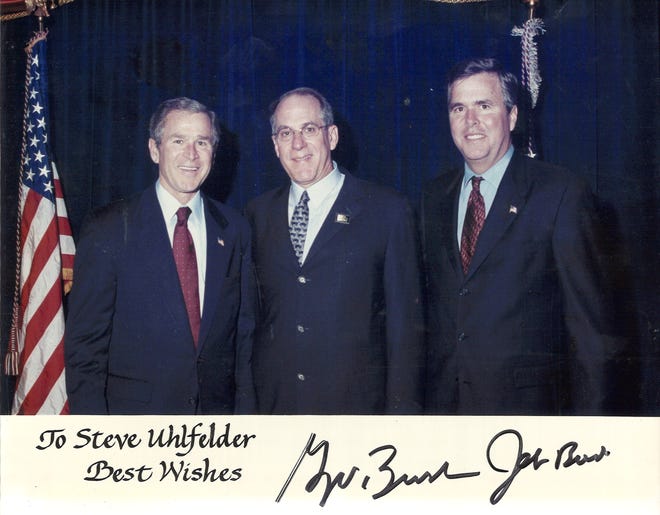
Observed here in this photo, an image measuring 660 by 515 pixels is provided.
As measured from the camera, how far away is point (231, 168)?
10.3 ft

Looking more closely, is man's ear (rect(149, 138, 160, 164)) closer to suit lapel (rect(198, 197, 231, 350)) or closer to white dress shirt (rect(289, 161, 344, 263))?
suit lapel (rect(198, 197, 231, 350))

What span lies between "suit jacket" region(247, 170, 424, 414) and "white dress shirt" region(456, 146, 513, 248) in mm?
219

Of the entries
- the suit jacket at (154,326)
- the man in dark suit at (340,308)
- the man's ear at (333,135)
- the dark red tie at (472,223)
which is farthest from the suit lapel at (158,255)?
the dark red tie at (472,223)

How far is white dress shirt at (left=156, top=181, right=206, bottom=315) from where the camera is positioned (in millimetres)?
3098

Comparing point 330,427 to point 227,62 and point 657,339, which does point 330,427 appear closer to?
point 657,339

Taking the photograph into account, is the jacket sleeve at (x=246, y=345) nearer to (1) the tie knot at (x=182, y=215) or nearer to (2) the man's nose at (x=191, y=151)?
(1) the tie knot at (x=182, y=215)

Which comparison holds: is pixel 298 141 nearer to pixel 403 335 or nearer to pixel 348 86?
pixel 348 86

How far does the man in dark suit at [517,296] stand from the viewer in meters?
2.98

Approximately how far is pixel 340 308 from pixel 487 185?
0.77m

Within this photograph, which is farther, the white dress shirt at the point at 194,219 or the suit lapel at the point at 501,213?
the white dress shirt at the point at 194,219

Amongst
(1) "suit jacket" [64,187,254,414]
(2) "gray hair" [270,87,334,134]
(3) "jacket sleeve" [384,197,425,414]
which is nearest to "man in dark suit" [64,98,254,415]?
(1) "suit jacket" [64,187,254,414]

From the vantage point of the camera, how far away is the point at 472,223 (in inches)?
119

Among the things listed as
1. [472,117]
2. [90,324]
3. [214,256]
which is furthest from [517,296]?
[90,324]

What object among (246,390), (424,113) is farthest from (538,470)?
(424,113)
